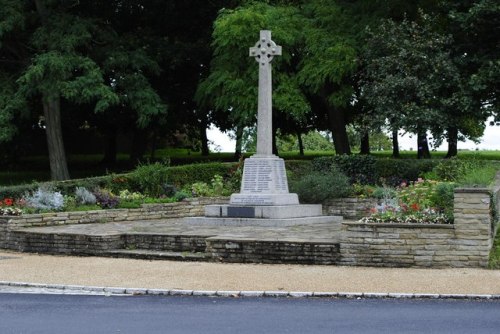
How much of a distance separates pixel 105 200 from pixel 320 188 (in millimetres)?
6315

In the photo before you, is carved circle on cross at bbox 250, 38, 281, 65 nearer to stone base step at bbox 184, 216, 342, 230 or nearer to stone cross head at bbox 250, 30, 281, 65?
stone cross head at bbox 250, 30, 281, 65

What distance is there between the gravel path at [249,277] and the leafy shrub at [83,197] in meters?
6.43

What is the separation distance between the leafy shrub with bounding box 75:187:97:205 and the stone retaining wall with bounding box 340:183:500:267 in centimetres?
986

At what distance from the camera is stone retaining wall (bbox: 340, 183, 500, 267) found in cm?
1449

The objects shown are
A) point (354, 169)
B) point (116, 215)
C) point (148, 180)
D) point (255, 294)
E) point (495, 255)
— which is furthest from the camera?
point (354, 169)

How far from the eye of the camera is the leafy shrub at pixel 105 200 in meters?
23.0

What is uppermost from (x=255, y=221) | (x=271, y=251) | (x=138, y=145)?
(x=138, y=145)

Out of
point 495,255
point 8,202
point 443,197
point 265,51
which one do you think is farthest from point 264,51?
point 495,255

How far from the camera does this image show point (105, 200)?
22984 millimetres

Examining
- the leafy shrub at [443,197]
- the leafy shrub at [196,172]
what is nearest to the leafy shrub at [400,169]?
the leafy shrub at [196,172]

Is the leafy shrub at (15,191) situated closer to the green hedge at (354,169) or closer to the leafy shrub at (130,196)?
the leafy shrub at (130,196)

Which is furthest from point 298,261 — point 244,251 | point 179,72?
point 179,72

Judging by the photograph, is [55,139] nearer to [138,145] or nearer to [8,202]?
[138,145]

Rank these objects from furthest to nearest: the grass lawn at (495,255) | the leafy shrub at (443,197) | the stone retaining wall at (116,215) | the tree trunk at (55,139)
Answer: the tree trunk at (55,139), the stone retaining wall at (116,215), the leafy shrub at (443,197), the grass lawn at (495,255)
